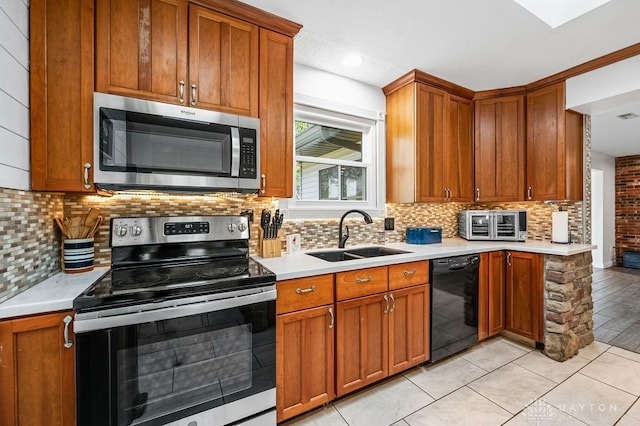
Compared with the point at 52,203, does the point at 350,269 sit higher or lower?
lower

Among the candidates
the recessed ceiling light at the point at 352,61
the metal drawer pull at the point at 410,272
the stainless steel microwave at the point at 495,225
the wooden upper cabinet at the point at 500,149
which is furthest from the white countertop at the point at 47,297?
the wooden upper cabinet at the point at 500,149

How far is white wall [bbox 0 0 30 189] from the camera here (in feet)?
3.69

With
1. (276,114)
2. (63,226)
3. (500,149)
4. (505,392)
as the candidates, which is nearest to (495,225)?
(500,149)

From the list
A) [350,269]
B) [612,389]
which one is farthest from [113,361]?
[612,389]

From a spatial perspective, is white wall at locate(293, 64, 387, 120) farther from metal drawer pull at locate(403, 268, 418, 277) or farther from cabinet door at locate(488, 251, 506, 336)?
cabinet door at locate(488, 251, 506, 336)

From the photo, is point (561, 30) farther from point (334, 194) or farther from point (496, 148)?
point (334, 194)

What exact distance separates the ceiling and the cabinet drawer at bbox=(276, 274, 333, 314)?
5.50 feet

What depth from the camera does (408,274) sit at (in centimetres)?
202

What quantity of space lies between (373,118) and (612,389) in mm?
2741

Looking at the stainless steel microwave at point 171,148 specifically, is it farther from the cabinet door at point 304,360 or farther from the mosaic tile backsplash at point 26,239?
the cabinet door at point 304,360

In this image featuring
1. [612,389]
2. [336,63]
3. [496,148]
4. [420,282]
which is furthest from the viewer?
[496,148]

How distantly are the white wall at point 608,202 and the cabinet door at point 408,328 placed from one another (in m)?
6.00

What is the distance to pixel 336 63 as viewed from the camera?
2359 mm

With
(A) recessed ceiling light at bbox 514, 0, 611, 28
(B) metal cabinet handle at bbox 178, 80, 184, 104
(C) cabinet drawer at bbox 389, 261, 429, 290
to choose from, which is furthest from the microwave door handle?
(A) recessed ceiling light at bbox 514, 0, 611, 28
